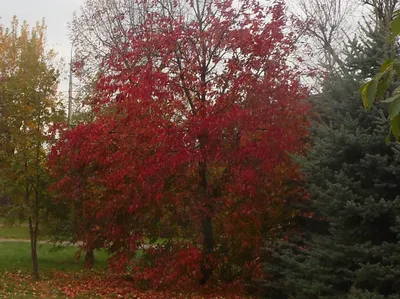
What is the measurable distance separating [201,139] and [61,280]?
6658 mm

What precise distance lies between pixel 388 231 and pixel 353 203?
45.5 inches

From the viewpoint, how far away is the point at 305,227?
10.7 m

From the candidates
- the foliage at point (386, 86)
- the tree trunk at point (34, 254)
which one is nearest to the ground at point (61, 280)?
the tree trunk at point (34, 254)

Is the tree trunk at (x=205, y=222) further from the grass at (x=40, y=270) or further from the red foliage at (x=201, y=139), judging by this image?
the grass at (x=40, y=270)

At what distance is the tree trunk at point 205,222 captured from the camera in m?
11.1

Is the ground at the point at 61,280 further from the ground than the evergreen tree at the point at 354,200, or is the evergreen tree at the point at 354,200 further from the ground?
the evergreen tree at the point at 354,200

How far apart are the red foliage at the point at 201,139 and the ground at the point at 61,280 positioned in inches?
32.0

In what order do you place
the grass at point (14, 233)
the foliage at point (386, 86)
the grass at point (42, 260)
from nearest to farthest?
the foliage at point (386, 86)
the grass at point (42, 260)
the grass at point (14, 233)

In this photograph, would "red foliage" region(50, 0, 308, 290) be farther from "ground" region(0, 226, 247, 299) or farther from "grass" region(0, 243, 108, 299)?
"grass" region(0, 243, 108, 299)

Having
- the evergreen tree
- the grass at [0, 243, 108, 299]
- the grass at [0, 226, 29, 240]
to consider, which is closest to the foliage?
the evergreen tree

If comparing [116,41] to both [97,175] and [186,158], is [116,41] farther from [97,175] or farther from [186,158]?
[186,158]

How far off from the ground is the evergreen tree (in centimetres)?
299

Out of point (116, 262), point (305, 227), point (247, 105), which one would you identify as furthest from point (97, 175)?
point (305, 227)

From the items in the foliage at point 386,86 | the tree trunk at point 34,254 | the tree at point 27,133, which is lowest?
the tree trunk at point 34,254
